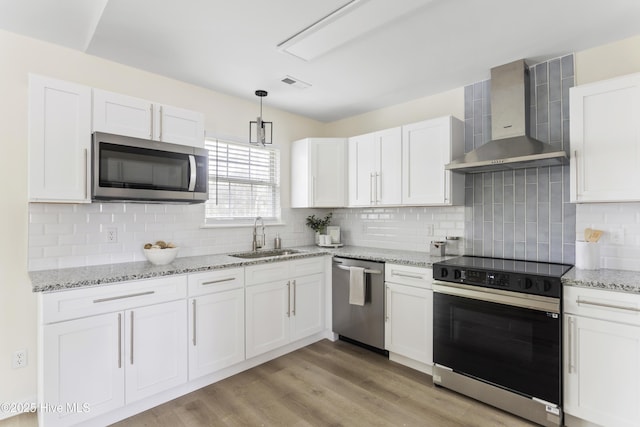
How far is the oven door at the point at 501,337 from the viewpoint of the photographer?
2.09 metres

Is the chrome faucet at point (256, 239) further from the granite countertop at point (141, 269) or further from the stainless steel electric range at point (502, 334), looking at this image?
the stainless steel electric range at point (502, 334)

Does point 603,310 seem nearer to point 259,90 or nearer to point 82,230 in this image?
point 259,90

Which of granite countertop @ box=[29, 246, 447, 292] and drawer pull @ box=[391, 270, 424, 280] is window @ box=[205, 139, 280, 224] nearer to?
granite countertop @ box=[29, 246, 447, 292]

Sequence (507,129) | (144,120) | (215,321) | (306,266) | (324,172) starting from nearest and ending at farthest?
1. (144,120)
2. (215,321)
3. (507,129)
4. (306,266)
5. (324,172)

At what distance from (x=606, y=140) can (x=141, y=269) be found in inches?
134

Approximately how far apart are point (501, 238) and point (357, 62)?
79.1 inches

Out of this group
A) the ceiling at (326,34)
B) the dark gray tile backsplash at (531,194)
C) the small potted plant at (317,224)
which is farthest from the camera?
the small potted plant at (317,224)

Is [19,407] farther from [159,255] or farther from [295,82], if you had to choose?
[295,82]

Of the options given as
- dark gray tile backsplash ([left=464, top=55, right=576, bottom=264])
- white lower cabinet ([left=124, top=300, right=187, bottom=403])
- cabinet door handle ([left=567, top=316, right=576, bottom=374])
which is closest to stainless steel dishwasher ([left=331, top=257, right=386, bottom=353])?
dark gray tile backsplash ([left=464, top=55, right=576, bottom=264])

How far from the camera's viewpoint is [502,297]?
227 cm

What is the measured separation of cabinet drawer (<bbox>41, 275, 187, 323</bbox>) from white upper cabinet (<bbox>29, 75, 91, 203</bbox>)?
66 centimetres

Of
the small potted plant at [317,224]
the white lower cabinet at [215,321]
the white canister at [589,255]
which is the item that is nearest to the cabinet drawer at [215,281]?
the white lower cabinet at [215,321]

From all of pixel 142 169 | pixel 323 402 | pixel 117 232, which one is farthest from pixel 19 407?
pixel 323 402

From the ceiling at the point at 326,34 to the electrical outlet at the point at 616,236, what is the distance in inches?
55.1
